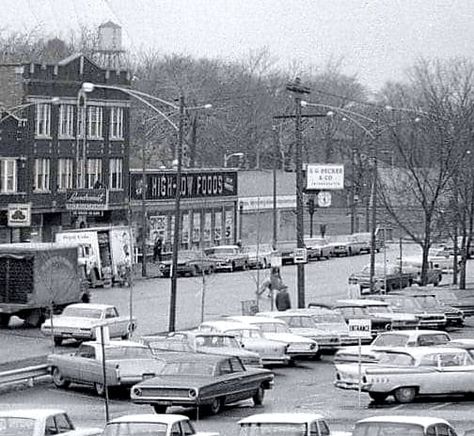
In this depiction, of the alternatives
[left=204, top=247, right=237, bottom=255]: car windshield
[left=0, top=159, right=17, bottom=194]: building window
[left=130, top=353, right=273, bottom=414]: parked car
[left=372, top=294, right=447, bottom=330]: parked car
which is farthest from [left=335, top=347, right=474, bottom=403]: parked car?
[left=204, top=247, right=237, bottom=255]: car windshield

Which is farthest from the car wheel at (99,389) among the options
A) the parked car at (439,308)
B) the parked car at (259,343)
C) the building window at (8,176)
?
the building window at (8,176)

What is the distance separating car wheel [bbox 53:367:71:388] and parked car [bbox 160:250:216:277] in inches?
1434

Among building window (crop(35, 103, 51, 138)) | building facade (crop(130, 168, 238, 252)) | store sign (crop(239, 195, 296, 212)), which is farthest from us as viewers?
store sign (crop(239, 195, 296, 212))

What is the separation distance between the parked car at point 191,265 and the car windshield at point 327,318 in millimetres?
28263

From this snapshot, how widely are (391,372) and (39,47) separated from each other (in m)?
111

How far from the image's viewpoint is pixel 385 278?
59.9 metres

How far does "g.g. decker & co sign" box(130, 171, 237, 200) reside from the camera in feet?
268

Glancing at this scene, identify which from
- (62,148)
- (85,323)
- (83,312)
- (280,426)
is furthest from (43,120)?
(280,426)

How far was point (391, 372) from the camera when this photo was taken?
30234mm

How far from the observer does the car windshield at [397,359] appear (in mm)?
30609

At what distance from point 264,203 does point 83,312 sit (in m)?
58.2

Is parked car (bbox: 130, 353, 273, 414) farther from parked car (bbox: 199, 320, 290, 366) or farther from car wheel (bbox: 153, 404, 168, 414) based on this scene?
parked car (bbox: 199, 320, 290, 366)

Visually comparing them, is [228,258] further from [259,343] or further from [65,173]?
[259,343]

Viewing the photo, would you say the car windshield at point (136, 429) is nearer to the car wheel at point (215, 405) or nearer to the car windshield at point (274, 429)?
the car windshield at point (274, 429)
